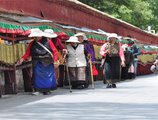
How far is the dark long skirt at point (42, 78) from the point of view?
524 inches

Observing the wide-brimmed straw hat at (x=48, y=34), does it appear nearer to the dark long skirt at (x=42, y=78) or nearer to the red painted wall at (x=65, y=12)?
the dark long skirt at (x=42, y=78)

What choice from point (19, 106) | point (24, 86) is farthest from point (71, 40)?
point (19, 106)

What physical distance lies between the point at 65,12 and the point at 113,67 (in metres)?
4.75

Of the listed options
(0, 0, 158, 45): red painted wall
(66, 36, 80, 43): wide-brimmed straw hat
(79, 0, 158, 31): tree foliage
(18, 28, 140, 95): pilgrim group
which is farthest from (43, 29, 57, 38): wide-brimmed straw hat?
(79, 0, 158, 31): tree foliage

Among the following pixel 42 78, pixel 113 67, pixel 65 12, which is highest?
pixel 65 12

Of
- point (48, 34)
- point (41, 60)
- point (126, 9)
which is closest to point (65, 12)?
point (48, 34)

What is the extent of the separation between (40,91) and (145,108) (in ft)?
14.2

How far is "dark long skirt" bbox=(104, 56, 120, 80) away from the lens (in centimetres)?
1611

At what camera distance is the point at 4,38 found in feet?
43.5

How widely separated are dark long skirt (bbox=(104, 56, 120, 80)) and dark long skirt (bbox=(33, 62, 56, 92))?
3.01 metres

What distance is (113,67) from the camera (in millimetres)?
16234

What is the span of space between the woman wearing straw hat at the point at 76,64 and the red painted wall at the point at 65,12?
182 centimetres

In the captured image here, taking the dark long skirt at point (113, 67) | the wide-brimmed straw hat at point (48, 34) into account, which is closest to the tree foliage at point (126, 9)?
the dark long skirt at point (113, 67)

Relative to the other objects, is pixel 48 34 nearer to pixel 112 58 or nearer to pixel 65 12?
pixel 112 58
